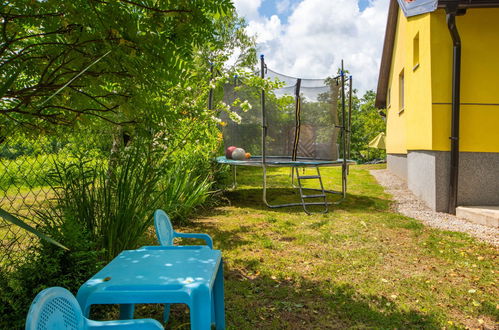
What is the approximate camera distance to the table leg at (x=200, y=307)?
59.2 inches

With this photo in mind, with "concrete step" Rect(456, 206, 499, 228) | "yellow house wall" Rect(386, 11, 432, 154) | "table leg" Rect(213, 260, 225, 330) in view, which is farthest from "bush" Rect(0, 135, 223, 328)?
"yellow house wall" Rect(386, 11, 432, 154)

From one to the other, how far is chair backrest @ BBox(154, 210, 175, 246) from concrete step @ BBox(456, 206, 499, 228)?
444cm

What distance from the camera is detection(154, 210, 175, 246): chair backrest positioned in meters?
2.31

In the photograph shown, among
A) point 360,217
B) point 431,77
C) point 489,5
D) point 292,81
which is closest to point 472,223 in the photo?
point 360,217

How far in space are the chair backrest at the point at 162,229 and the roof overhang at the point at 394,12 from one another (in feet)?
17.6

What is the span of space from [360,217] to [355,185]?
14.0ft

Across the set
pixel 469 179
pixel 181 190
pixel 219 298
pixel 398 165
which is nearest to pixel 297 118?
pixel 469 179

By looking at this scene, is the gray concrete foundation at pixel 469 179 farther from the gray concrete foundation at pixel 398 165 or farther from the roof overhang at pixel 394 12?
the gray concrete foundation at pixel 398 165

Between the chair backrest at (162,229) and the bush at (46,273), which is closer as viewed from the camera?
the bush at (46,273)

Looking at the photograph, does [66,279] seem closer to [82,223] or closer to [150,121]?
[82,223]

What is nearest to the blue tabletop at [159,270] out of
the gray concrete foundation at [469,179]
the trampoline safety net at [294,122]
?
the gray concrete foundation at [469,179]

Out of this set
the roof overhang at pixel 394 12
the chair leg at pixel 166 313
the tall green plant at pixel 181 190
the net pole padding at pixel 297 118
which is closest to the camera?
the chair leg at pixel 166 313

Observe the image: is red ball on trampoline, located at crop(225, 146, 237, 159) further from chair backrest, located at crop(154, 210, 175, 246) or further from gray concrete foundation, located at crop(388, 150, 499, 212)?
chair backrest, located at crop(154, 210, 175, 246)

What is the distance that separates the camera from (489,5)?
222 inches
